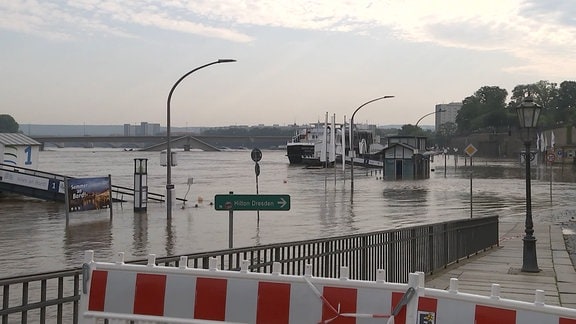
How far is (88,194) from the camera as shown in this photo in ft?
89.9

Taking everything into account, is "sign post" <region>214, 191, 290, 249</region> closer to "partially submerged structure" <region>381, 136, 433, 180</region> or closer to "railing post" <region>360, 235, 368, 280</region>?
"railing post" <region>360, 235, 368, 280</region>

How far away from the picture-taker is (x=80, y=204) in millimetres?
27000

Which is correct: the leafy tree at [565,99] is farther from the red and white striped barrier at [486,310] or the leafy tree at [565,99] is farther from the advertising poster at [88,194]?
the red and white striped barrier at [486,310]

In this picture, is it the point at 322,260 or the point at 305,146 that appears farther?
the point at 305,146

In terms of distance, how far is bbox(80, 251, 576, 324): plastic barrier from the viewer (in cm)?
380

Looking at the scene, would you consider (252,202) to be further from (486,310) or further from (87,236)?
(87,236)

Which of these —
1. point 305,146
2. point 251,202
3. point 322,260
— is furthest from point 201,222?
point 305,146

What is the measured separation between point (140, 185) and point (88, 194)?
9.16ft

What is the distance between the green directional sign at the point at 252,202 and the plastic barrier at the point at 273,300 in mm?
6386

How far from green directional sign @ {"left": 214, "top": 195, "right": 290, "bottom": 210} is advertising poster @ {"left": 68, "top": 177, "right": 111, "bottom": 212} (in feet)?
54.6

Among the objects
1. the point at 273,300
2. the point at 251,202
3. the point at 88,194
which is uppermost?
the point at 251,202

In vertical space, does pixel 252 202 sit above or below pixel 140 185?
above

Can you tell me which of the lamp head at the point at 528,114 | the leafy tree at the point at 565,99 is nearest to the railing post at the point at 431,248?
the lamp head at the point at 528,114

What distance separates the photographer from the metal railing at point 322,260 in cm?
574
